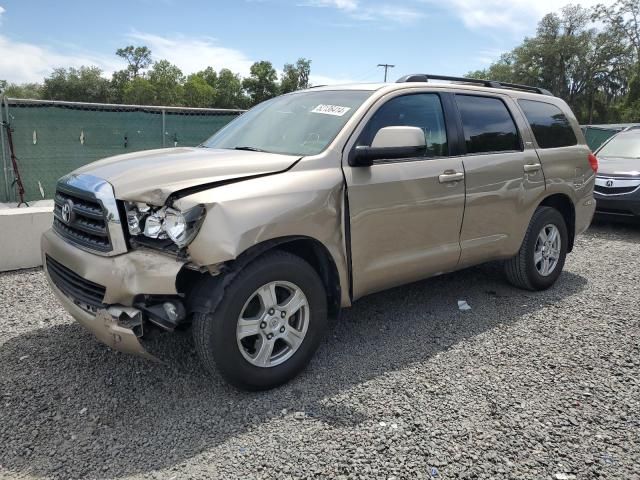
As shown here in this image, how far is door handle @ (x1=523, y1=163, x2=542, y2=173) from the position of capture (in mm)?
4571

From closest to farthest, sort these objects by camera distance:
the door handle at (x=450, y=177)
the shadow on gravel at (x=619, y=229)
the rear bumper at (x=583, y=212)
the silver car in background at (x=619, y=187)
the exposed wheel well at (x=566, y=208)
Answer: the door handle at (x=450, y=177) < the exposed wheel well at (x=566, y=208) < the rear bumper at (x=583, y=212) < the shadow on gravel at (x=619, y=229) < the silver car in background at (x=619, y=187)

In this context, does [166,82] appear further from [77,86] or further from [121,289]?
[121,289]

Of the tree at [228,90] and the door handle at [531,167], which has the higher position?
the tree at [228,90]

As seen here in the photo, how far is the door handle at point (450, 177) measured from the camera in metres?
3.86

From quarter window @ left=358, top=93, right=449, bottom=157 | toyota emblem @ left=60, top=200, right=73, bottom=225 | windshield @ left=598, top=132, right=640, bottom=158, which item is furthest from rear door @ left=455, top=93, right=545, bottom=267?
windshield @ left=598, top=132, right=640, bottom=158

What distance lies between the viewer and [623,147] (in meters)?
9.70

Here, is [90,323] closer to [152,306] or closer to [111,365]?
[152,306]

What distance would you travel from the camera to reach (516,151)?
15.0 ft

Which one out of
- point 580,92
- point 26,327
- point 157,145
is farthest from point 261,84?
point 26,327

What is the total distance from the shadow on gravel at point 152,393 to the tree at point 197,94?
278 ft

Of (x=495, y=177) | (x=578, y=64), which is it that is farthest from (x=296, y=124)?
(x=578, y=64)

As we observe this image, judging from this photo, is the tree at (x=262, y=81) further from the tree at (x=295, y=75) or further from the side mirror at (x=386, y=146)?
the side mirror at (x=386, y=146)

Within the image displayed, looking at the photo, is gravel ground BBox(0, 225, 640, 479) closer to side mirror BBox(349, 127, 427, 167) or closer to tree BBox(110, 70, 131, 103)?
side mirror BBox(349, 127, 427, 167)

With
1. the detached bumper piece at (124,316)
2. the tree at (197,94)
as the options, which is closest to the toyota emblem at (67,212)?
the detached bumper piece at (124,316)
